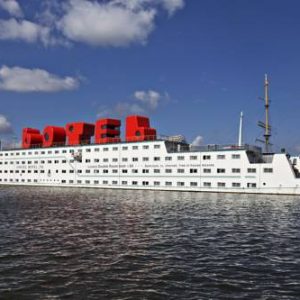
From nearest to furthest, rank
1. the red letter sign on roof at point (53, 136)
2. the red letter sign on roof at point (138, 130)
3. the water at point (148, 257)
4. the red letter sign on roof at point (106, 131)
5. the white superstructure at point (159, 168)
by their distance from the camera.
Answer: the water at point (148, 257)
the white superstructure at point (159, 168)
the red letter sign on roof at point (138, 130)
the red letter sign on roof at point (106, 131)
the red letter sign on roof at point (53, 136)

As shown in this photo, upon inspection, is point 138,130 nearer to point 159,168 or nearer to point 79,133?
point 159,168

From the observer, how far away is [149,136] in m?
84.8

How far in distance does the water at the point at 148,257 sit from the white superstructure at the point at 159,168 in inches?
1328

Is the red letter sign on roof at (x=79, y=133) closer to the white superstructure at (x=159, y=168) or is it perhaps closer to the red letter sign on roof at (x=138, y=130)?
the white superstructure at (x=159, y=168)

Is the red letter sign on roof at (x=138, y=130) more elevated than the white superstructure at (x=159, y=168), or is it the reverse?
the red letter sign on roof at (x=138, y=130)

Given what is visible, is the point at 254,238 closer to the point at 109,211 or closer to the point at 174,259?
the point at 174,259

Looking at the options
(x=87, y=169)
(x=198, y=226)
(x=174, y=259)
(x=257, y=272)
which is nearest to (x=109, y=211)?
(x=198, y=226)

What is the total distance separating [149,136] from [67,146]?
82.4 feet

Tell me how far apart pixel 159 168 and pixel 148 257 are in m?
59.4

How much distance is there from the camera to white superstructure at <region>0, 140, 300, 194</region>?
223 ft

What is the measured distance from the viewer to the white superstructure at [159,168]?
2680 inches

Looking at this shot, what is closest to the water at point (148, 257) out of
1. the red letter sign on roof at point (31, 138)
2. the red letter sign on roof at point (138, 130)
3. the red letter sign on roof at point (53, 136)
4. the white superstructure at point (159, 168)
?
the white superstructure at point (159, 168)

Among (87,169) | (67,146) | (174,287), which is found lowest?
(174,287)

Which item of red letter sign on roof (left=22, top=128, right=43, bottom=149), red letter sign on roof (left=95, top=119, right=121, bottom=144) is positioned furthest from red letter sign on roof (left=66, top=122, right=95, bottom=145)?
red letter sign on roof (left=22, top=128, right=43, bottom=149)
